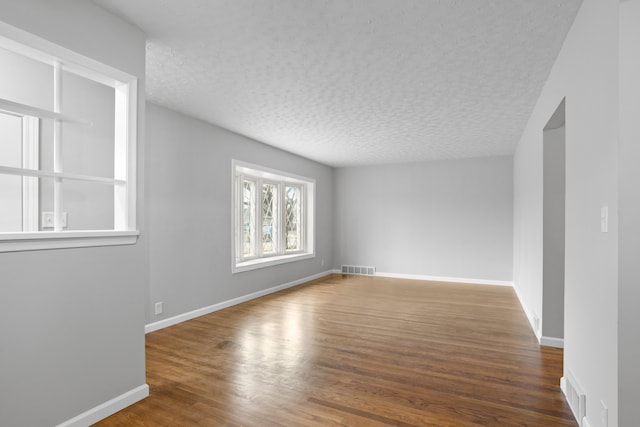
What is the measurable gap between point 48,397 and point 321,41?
8.88 ft

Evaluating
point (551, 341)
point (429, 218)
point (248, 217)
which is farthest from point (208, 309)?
point (429, 218)

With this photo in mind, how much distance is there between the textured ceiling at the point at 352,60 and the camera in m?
2.15

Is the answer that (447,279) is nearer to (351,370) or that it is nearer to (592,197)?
(351,370)

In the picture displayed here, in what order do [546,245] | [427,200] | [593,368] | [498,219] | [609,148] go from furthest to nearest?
[427,200]
[498,219]
[546,245]
[593,368]
[609,148]

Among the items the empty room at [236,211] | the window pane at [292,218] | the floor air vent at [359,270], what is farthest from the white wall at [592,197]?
the floor air vent at [359,270]

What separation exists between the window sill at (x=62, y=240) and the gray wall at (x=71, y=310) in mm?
35

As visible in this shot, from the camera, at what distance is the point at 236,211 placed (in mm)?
5363

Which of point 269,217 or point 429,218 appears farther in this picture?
point 429,218

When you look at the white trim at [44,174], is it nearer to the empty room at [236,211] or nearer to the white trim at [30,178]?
the empty room at [236,211]

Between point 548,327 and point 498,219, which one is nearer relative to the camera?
point 548,327

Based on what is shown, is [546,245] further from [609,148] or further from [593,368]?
[609,148]

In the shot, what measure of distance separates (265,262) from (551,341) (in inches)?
154

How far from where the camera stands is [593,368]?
5.97ft

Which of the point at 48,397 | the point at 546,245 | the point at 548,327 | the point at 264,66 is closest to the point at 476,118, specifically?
the point at 546,245
